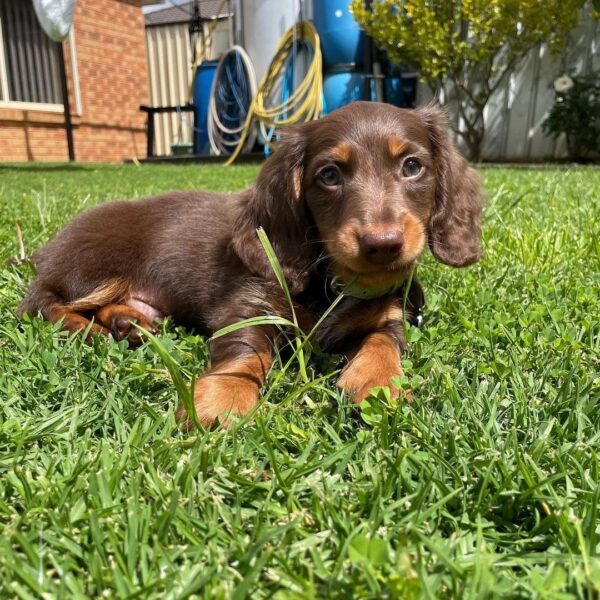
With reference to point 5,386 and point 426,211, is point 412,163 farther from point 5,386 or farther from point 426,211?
point 5,386

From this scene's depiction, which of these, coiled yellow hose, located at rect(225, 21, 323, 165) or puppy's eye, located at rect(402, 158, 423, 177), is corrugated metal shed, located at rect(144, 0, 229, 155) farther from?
puppy's eye, located at rect(402, 158, 423, 177)

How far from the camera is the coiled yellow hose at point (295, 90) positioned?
11.1 metres

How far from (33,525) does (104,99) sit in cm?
1622

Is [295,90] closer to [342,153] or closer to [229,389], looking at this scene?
[342,153]

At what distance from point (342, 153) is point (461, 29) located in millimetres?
10240

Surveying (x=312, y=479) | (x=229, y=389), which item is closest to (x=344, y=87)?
(x=229, y=389)

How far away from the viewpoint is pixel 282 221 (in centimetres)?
224

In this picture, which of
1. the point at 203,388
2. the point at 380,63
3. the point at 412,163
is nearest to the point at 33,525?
the point at 203,388

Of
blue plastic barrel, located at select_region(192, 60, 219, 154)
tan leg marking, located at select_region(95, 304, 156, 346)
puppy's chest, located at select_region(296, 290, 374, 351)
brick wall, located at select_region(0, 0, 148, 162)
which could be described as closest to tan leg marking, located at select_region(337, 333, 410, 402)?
puppy's chest, located at select_region(296, 290, 374, 351)

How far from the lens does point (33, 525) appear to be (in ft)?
3.42

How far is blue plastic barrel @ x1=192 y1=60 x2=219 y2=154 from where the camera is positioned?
14047mm

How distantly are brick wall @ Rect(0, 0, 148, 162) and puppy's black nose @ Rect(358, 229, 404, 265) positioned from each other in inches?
556

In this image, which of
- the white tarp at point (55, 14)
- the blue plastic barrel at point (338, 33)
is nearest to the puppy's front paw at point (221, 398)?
the white tarp at point (55, 14)

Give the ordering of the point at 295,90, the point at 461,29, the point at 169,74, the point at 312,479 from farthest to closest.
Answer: the point at 169,74, the point at 295,90, the point at 461,29, the point at 312,479
